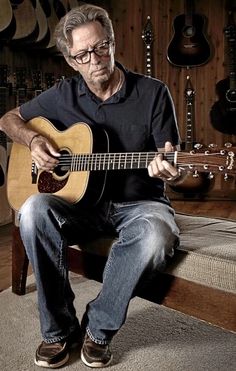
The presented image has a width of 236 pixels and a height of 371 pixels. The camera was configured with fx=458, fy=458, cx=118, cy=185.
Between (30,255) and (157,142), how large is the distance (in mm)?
553

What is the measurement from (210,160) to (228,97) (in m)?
2.96

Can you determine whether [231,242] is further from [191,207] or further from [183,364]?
[191,207]

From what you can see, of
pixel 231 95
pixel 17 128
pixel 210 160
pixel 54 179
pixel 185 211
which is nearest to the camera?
pixel 210 160

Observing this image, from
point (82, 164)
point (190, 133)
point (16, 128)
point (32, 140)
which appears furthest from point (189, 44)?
point (82, 164)

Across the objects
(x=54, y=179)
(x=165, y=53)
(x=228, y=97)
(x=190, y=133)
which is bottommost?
(x=190, y=133)

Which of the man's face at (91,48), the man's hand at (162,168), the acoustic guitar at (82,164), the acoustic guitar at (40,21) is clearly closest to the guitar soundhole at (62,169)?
the acoustic guitar at (82,164)

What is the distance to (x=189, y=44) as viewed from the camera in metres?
4.16

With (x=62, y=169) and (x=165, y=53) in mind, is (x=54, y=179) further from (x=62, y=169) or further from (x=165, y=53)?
(x=165, y=53)

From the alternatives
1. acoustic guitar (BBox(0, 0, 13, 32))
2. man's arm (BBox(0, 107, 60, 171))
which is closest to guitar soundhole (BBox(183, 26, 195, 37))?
acoustic guitar (BBox(0, 0, 13, 32))

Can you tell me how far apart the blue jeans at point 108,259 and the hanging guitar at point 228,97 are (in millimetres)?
2757

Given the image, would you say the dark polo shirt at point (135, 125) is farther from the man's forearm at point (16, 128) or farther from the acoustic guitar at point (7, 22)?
the acoustic guitar at point (7, 22)

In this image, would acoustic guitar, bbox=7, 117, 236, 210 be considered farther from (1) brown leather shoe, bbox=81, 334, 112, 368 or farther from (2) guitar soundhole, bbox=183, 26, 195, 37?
(2) guitar soundhole, bbox=183, 26, 195, 37

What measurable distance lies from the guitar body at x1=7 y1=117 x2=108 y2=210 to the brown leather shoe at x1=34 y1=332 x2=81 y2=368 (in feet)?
1.47

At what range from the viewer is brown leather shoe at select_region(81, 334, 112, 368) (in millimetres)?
1373
